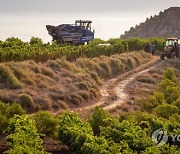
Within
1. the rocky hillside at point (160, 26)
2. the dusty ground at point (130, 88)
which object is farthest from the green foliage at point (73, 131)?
the rocky hillside at point (160, 26)

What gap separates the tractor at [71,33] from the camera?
3562cm

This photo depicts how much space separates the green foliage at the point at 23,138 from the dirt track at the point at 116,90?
635cm

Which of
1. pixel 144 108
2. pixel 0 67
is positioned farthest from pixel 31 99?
pixel 144 108

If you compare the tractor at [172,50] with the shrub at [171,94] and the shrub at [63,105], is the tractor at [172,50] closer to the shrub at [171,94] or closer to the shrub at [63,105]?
the shrub at [171,94]

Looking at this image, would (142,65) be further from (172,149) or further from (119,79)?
(172,149)

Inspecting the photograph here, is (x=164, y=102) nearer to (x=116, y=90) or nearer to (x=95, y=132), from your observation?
(x=95, y=132)

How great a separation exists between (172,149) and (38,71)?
47.8 ft

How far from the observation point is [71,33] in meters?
36.1

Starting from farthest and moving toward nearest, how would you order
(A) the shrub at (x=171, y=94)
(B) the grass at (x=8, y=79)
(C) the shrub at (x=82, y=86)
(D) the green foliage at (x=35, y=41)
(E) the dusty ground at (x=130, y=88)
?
(D) the green foliage at (x=35, y=41) < (C) the shrub at (x=82, y=86) < (B) the grass at (x=8, y=79) < (E) the dusty ground at (x=130, y=88) < (A) the shrub at (x=171, y=94)

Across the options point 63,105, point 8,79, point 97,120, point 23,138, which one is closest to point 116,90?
point 63,105

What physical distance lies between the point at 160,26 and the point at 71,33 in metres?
47.3

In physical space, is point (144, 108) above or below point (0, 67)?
below

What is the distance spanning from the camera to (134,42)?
4406 centimetres

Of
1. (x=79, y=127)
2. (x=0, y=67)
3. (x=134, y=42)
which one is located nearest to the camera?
(x=79, y=127)
